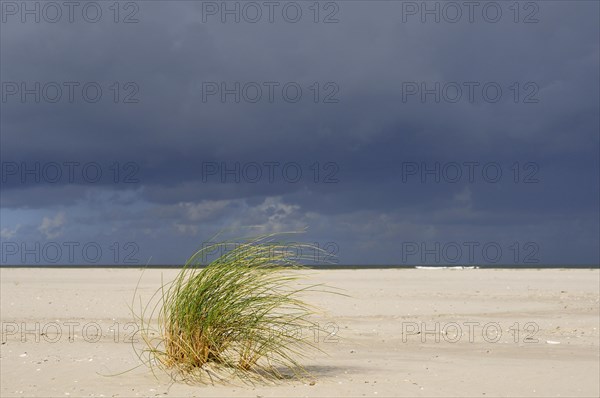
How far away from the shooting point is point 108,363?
8.82m

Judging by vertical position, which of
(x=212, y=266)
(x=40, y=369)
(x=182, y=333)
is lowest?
(x=40, y=369)

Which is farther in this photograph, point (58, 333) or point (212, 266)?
point (58, 333)

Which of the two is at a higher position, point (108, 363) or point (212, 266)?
point (212, 266)

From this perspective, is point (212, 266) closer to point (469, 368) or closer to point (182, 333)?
point (182, 333)

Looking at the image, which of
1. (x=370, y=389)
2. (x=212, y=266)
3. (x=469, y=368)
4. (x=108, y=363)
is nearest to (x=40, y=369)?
(x=108, y=363)

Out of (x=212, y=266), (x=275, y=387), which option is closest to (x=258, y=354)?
(x=275, y=387)

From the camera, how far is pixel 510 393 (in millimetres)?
7332

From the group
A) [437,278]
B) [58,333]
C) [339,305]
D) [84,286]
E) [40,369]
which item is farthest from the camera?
[437,278]

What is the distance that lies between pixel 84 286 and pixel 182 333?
1717 cm

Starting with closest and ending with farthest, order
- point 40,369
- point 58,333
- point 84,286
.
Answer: point 40,369, point 58,333, point 84,286

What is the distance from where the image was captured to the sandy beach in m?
7.34

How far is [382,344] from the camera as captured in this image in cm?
1185

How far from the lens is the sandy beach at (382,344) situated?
734 cm

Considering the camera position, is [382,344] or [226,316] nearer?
[226,316]
